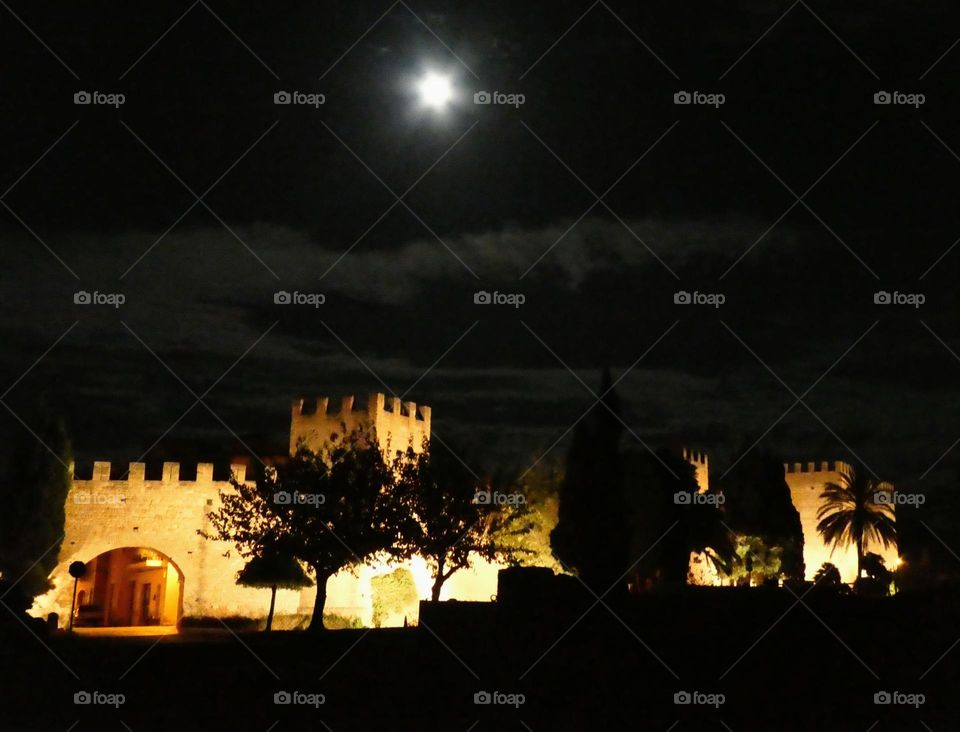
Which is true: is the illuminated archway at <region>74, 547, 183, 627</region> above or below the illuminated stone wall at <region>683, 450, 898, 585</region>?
below

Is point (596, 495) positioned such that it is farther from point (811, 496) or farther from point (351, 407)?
point (811, 496)

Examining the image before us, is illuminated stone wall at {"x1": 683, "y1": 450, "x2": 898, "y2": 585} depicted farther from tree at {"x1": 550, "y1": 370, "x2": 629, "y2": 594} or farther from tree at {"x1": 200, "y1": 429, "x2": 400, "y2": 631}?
tree at {"x1": 200, "y1": 429, "x2": 400, "y2": 631}

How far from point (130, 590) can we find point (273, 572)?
9.43 m

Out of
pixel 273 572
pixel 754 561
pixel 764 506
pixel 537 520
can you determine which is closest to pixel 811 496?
pixel 764 506

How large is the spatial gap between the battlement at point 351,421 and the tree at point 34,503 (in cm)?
843

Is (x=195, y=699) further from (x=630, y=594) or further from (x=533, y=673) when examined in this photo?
(x=630, y=594)

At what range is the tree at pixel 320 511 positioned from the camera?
30672 millimetres

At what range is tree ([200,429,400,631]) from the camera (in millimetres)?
30672

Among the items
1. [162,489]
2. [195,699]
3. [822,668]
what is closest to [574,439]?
[162,489]

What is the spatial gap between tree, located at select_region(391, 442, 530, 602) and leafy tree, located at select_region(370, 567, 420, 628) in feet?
3.48

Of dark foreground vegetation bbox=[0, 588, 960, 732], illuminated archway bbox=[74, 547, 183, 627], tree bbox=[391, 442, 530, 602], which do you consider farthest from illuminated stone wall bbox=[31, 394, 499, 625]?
dark foreground vegetation bbox=[0, 588, 960, 732]

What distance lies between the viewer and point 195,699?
17.3m

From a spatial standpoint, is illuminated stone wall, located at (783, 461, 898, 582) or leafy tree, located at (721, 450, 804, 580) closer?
leafy tree, located at (721, 450, 804, 580)

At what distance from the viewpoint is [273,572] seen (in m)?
30.6
